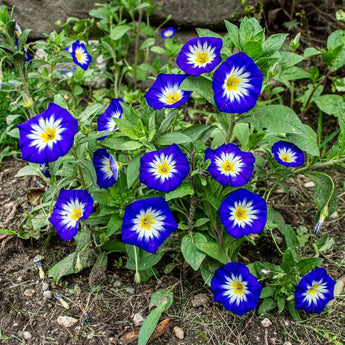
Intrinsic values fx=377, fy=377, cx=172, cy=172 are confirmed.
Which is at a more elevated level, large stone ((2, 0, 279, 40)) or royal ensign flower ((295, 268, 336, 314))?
large stone ((2, 0, 279, 40))

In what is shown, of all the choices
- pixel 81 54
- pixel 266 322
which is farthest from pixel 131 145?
pixel 81 54

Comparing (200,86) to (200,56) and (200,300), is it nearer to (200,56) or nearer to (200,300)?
(200,56)

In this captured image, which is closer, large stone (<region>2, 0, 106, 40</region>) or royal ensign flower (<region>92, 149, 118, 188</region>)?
royal ensign flower (<region>92, 149, 118, 188</region>)

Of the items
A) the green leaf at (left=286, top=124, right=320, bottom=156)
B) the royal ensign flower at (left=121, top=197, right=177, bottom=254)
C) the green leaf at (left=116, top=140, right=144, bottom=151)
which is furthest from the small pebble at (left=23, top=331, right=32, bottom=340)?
the green leaf at (left=286, top=124, right=320, bottom=156)

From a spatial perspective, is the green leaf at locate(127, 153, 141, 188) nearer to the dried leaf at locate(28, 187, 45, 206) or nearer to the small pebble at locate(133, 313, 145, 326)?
the small pebble at locate(133, 313, 145, 326)

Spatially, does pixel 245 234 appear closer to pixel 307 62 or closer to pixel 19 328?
pixel 19 328
